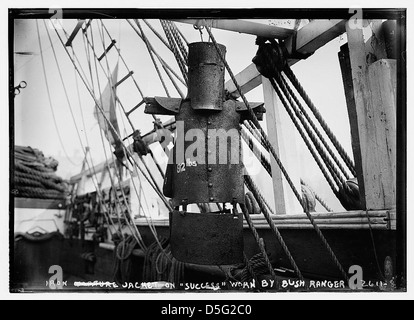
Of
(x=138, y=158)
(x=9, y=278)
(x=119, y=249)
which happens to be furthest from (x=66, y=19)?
(x=119, y=249)

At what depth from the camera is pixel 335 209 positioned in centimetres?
201

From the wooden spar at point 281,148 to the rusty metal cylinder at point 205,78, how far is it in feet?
1.12

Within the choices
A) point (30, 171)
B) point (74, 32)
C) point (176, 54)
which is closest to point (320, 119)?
point (176, 54)

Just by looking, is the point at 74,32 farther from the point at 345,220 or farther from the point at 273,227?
the point at 345,220

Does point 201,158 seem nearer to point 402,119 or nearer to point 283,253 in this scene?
point 283,253

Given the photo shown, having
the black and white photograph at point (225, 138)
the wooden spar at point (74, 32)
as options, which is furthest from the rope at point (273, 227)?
the wooden spar at point (74, 32)

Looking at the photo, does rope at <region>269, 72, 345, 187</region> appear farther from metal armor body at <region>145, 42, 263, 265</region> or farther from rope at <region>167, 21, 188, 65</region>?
rope at <region>167, 21, 188, 65</region>

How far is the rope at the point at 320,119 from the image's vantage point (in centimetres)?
197

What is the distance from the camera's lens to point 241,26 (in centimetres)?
194

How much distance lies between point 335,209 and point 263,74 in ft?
2.16

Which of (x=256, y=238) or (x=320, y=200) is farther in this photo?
(x=320, y=200)

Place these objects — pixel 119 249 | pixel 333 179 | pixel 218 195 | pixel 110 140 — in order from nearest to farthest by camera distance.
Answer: pixel 218 195
pixel 333 179
pixel 110 140
pixel 119 249

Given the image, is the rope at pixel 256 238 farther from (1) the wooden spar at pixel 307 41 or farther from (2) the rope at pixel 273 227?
(1) the wooden spar at pixel 307 41

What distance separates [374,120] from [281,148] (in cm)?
40
